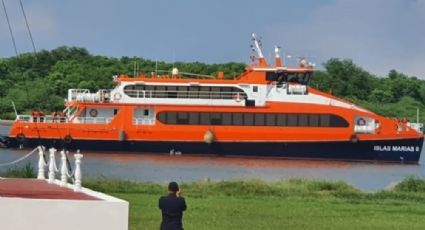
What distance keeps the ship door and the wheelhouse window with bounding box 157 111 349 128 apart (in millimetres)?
457

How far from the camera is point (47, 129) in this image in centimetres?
6281

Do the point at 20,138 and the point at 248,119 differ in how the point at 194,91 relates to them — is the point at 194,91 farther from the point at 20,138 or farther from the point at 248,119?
the point at 20,138

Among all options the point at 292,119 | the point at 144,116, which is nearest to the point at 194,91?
the point at 144,116

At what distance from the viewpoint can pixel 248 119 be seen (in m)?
62.1

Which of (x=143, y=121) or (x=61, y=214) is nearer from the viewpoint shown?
(x=61, y=214)

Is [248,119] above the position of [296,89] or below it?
below

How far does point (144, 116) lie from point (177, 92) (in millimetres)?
2460

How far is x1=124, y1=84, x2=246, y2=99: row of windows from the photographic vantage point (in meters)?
62.3

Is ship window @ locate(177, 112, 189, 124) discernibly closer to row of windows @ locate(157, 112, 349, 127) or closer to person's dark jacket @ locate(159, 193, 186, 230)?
row of windows @ locate(157, 112, 349, 127)

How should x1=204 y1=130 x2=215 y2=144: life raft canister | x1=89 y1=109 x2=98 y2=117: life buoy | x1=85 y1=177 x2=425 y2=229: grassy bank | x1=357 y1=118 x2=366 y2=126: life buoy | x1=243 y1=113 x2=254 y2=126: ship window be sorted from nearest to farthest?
1. x1=85 y1=177 x2=425 y2=229: grassy bank
2. x1=204 y1=130 x2=215 y2=144: life raft canister
3. x1=243 y1=113 x2=254 y2=126: ship window
4. x1=357 y1=118 x2=366 y2=126: life buoy
5. x1=89 y1=109 x2=98 y2=117: life buoy

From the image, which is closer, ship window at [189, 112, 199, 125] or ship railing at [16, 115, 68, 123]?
ship window at [189, 112, 199, 125]

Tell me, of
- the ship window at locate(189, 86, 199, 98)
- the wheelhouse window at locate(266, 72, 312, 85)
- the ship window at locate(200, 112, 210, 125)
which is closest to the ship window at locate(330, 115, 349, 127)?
the wheelhouse window at locate(266, 72, 312, 85)

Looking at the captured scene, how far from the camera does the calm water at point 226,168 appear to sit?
154 feet

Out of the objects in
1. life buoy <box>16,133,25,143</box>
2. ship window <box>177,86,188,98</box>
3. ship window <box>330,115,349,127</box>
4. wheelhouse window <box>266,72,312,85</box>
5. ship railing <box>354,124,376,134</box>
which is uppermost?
wheelhouse window <box>266,72,312,85</box>
